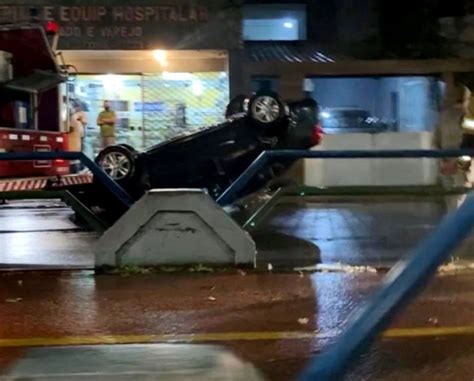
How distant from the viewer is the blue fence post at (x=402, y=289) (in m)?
2.46

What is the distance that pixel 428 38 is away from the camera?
76.5ft

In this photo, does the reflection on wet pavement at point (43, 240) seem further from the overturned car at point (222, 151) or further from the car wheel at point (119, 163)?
the overturned car at point (222, 151)

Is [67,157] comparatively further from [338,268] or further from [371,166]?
[371,166]

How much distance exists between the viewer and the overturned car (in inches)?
442

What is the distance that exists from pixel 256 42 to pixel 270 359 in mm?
20982

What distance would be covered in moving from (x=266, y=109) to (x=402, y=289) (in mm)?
8716

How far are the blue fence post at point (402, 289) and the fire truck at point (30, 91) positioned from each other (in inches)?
448

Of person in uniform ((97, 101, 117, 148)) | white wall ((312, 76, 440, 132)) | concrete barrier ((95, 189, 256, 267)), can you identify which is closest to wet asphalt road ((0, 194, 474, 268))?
concrete barrier ((95, 189, 256, 267))

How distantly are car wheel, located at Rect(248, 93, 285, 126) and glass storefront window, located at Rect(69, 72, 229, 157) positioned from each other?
37.9 ft

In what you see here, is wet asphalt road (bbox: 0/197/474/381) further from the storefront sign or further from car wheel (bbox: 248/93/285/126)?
the storefront sign

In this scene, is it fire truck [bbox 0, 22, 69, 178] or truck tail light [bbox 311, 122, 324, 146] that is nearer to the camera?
truck tail light [bbox 311, 122, 324, 146]

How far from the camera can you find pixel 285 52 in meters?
23.7

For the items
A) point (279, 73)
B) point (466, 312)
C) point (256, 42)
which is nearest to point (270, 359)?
point (466, 312)

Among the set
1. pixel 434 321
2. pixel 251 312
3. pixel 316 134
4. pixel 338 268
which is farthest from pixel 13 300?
pixel 316 134
